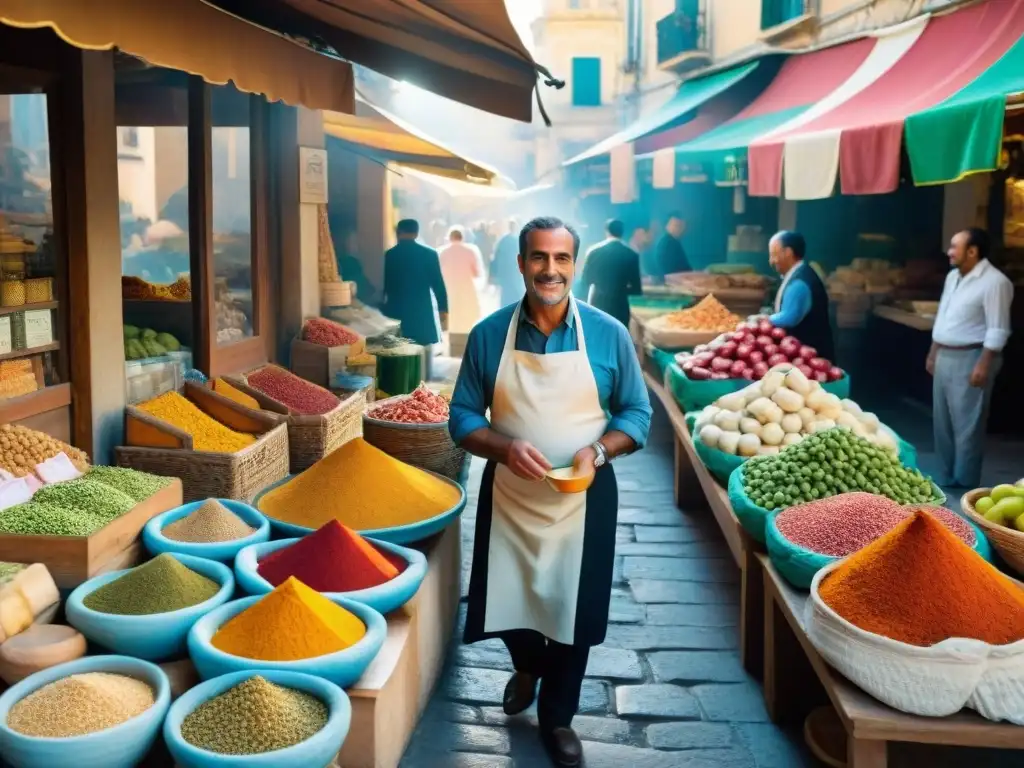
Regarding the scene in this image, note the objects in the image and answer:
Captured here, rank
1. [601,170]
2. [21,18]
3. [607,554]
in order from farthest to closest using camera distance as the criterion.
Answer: [601,170] < [607,554] < [21,18]

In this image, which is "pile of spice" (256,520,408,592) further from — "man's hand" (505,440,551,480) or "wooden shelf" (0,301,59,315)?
"wooden shelf" (0,301,59,315)

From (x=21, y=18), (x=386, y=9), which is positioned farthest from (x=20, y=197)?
(x=21, y=18)

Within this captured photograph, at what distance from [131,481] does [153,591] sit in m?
0.90

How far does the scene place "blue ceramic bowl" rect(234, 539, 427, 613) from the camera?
10.6 ft

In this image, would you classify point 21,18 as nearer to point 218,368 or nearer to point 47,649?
point 47,649

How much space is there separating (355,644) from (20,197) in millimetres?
2529

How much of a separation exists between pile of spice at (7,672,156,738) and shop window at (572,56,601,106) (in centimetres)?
4072

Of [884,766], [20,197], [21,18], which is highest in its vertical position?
[21,18]

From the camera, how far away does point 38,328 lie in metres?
4.27

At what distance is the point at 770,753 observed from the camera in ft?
11.6

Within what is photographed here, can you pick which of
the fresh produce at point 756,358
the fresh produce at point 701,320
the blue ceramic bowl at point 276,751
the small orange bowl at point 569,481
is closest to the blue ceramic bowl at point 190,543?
the blue ceramic bowl at point 276,751

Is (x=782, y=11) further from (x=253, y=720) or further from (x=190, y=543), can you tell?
(x=253, y=720)

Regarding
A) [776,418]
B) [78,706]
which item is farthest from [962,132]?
[78,706]

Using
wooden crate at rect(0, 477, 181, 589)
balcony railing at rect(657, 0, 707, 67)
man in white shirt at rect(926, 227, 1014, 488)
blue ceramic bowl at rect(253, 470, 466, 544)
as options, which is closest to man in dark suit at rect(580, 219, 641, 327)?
man in white shirt at rect(926, 227, 1014, 488)
